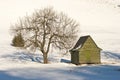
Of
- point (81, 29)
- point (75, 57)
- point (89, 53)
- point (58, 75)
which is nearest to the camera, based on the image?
point (58, 75)

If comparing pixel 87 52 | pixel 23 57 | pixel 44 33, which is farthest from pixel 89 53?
pixel 23 57

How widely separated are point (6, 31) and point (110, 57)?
1336 inches

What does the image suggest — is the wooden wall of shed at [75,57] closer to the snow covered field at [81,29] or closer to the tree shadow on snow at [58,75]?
the snow covered field at [81,29]

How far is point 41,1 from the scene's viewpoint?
136125 millimetres

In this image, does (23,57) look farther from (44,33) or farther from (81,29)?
(81,29)

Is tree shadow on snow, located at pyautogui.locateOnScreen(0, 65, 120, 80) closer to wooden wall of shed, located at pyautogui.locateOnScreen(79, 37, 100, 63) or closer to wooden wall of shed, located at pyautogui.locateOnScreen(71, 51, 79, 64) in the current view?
wooden wall of shed, located at pyautogui.locateOnScreen(79, 37, 100, 63)

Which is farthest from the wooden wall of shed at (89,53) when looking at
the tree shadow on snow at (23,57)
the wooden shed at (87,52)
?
the tree shadow on snow at (23,57)

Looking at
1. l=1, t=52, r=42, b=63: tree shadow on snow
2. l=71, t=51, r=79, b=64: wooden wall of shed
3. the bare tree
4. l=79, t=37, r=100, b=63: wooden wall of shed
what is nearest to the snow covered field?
l=1, t=52, r=42, b=63: tree shadow on snow

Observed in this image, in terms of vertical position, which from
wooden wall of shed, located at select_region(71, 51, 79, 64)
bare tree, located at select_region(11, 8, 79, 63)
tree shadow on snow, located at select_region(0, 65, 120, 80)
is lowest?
tree shadow on snow, located at select_region(0, 65, 120, 80)

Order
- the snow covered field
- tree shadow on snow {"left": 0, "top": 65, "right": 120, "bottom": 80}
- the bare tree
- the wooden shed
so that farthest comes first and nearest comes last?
the bare tree
the wooden shed
the snow covered field
tree shadow on snow {"left": 0, "top": 65, "right": 120, "bottom": 80}

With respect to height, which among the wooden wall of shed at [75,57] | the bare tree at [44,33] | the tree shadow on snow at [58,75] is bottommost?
the tree shadow on snow at [58,75]

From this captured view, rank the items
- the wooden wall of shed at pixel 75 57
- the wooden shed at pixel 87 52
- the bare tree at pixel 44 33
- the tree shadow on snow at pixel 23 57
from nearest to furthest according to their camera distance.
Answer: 1. the wooden shed at pixel 87 52
2. the wooden wall of shed at pixel 75 57
3. the bare tree at pixel 44 33
4. the tree shadow on snow at pixel 23 57

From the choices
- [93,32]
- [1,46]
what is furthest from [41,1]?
[1,46]

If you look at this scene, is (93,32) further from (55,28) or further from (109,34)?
(55,28)
